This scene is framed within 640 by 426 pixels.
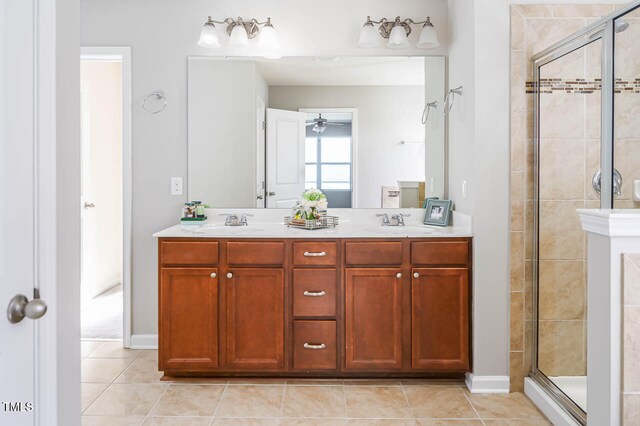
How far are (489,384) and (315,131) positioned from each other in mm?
1974

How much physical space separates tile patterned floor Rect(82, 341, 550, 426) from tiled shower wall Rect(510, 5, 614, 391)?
1.21ft

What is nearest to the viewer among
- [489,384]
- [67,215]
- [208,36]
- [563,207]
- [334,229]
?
[67,215]

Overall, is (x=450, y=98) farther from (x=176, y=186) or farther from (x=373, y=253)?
(x=176, y=186)

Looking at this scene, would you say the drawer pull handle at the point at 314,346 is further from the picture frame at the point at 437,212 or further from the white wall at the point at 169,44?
the white wall at the point at 169,44

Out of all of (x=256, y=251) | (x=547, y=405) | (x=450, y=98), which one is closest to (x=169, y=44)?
(x=256, y=251)

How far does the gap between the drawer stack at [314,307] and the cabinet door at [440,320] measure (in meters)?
0.47

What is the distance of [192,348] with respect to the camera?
2.73 metres

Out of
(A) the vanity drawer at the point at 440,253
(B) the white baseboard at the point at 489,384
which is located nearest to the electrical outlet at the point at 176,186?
(A) the vanity drawer at the point at 440,253

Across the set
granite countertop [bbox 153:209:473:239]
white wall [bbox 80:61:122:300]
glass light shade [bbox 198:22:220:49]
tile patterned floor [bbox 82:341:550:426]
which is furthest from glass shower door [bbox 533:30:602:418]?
white wall [bbox 80:61:122:300]

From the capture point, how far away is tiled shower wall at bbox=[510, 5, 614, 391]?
241 centimetres

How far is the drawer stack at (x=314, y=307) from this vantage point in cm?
273
